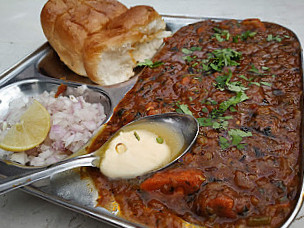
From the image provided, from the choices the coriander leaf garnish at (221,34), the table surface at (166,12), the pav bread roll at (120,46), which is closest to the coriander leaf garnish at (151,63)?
the pav bread roll at (120,46)

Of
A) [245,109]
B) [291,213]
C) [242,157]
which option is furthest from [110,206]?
[245,109]

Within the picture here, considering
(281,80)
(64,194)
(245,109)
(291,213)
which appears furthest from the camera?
(281,80)

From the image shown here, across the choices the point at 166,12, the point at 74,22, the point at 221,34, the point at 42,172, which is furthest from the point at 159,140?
the point at 166,12

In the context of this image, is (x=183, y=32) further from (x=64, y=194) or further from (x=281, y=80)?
(x=64, y=194)

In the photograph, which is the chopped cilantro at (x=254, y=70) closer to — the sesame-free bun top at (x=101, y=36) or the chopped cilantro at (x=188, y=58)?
the chopped cilantro at (x=188, y=58)

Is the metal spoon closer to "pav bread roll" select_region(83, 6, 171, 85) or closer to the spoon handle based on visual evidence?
the spoon handle

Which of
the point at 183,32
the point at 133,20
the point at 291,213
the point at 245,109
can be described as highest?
the point at 133,20

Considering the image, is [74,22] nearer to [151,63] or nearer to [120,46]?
[120,46]
